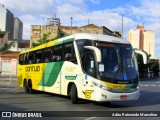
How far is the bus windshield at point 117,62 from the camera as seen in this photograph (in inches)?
605

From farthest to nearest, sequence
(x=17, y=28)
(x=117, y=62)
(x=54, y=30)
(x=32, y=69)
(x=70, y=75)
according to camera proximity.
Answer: (x=17, y=28)
(x=54, y=30)
(x=32, y=69)
(x=70, y=75)
(x=117, y=62)

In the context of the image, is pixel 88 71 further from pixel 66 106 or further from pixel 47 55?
pixel 47 55

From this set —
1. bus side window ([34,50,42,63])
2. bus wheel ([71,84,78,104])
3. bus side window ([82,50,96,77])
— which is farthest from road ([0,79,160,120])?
bus side window ([34,50,42,63])

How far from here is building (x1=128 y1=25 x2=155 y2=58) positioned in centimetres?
11789

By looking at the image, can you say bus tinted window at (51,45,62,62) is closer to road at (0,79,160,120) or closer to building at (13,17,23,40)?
road at (0,79,160,120)

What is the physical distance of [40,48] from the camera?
74.2 feet

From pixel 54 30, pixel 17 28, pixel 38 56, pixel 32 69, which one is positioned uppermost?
pixel 17 28

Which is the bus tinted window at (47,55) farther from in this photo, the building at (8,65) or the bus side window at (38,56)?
the building at (8,65)

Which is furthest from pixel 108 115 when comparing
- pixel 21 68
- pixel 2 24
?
pixel 2 24

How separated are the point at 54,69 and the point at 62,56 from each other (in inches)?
53.3

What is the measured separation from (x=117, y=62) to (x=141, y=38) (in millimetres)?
111580

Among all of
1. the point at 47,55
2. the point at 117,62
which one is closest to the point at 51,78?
the point at 47,55

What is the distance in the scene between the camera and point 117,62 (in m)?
15.6

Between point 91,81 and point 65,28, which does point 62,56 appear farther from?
point 65,28
